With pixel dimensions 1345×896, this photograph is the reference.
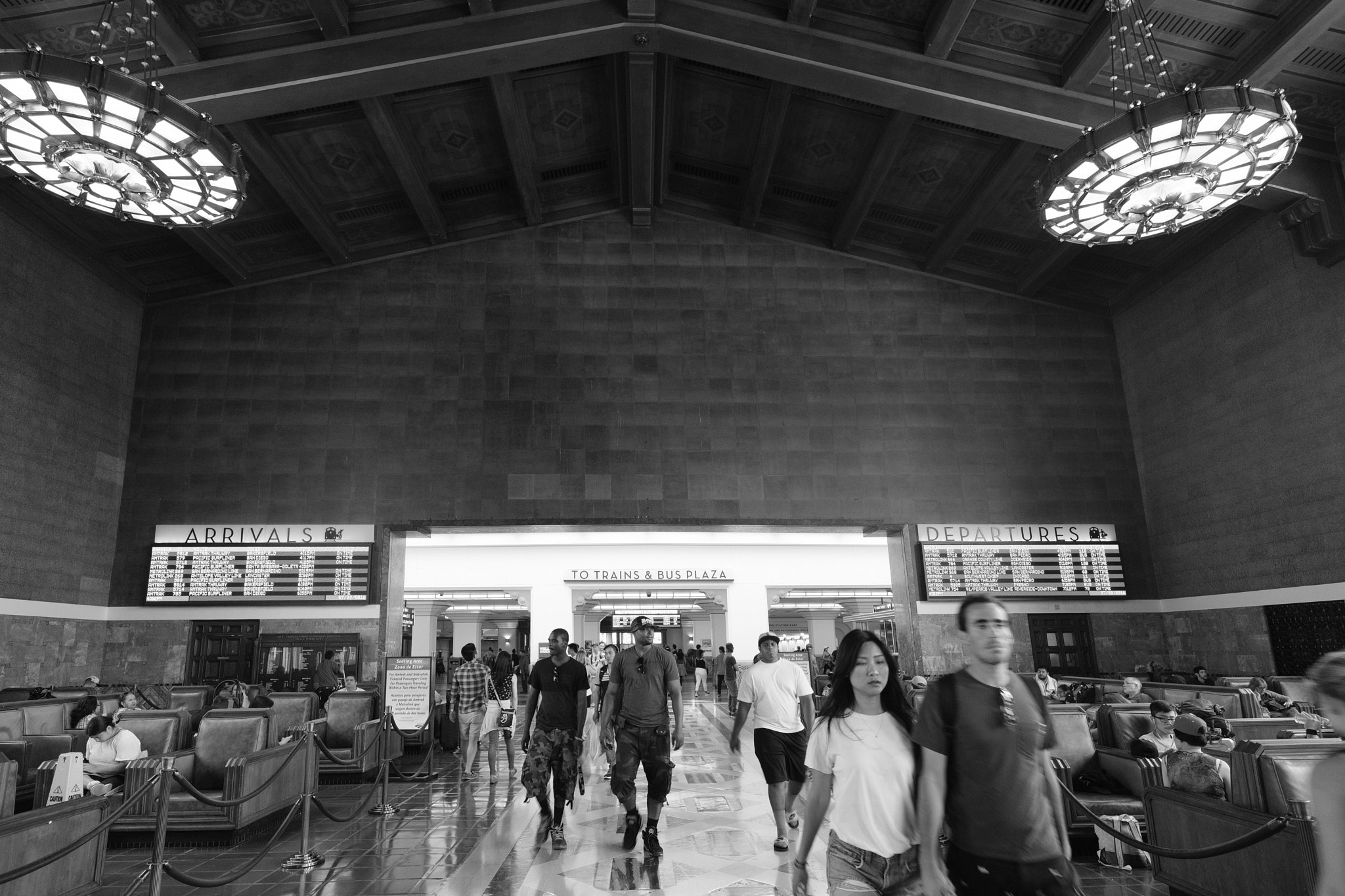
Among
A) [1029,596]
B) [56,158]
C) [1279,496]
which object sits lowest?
[1029,596]

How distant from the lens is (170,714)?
25.5 ft

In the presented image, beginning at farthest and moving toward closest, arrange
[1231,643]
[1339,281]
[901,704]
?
[1231,643], [1339,281], [901,704]

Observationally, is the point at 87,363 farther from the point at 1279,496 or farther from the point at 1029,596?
the point at 1279,496

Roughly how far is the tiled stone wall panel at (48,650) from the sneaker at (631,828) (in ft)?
32.2

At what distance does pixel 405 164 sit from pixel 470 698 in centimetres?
827

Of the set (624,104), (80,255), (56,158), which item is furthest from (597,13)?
(80,255)

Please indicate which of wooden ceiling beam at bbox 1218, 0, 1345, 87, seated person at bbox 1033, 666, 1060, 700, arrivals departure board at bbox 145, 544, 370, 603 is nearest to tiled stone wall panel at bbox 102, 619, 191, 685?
arrivals departure board at bbox 145, 544, 370, 603

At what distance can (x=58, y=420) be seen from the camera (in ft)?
40.5

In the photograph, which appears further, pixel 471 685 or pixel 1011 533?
pixel 1011 533

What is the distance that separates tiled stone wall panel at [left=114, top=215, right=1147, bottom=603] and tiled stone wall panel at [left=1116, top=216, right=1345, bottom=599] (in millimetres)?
729

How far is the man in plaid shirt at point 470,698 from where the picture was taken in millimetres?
9125

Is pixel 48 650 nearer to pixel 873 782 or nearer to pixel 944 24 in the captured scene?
pixel 873 782

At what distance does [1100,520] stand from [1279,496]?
3126 millimetres

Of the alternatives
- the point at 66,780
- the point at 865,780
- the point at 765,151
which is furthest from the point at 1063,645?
the point at 66,780
